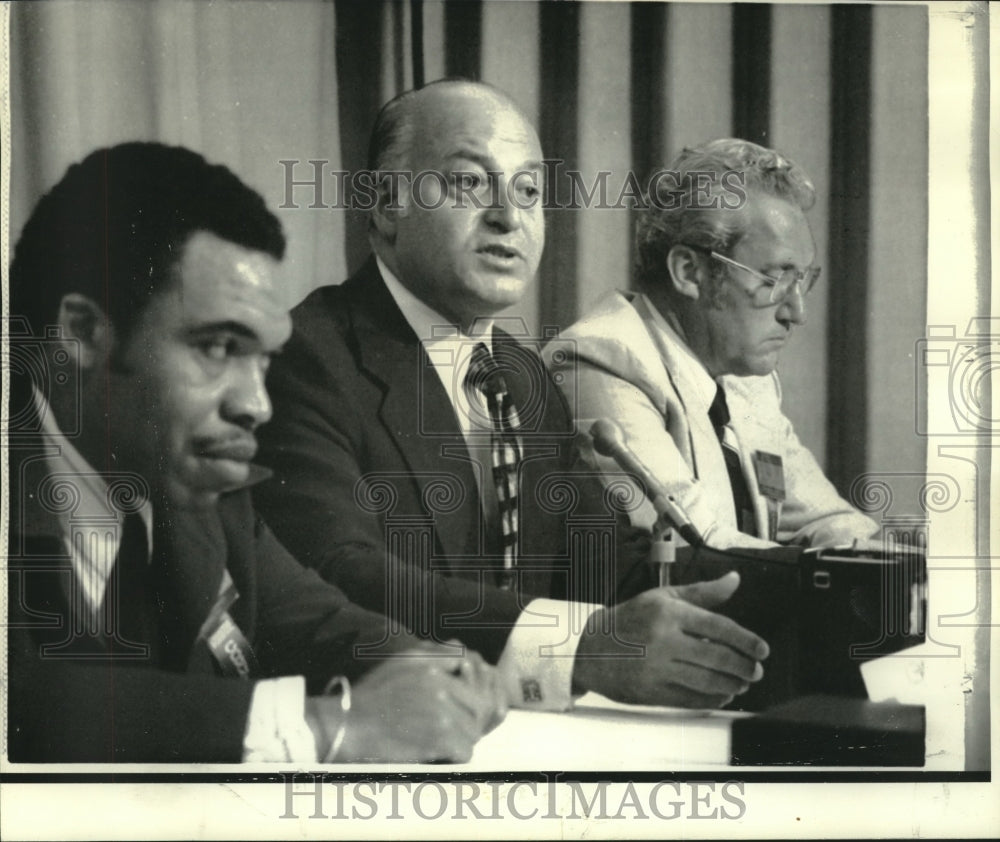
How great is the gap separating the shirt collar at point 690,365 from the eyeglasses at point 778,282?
21 centimetres

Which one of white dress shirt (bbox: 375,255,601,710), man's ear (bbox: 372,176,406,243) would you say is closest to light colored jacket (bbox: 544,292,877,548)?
white dress shirt (bbox: 375,255,601,710)

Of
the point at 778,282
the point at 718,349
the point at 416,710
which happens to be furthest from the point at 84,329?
the point at 778,282

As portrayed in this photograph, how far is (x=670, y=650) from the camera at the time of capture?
3193mm

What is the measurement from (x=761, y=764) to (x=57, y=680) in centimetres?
183

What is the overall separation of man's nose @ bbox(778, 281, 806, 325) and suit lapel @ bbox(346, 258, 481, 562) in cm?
90

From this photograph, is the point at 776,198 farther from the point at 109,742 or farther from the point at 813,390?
the point at 109,742

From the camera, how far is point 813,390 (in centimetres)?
327

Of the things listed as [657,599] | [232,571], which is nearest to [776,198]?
[657,599]

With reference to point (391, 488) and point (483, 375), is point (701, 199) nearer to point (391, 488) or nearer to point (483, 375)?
point (483, 375)

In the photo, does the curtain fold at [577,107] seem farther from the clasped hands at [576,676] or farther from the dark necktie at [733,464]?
the clasped hands at [576,676]

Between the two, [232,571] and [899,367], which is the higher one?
[899,367]

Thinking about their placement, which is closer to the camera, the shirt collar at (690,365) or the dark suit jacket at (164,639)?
the dark suit jacket at (164,639)

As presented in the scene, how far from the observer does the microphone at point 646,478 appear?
320cm

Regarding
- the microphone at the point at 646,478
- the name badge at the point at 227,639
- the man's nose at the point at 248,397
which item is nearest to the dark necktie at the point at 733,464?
the microphone at the point at 646,478
